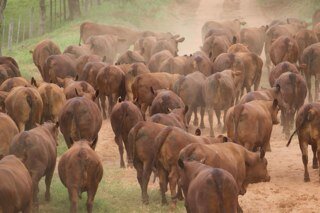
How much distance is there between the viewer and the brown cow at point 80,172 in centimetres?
1309

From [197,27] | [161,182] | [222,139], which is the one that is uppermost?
[222,139]

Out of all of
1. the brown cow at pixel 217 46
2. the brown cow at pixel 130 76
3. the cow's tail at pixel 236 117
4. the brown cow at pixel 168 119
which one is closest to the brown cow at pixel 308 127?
the cow's tail at pixel 236 117

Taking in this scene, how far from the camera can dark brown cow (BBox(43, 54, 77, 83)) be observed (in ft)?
79.8

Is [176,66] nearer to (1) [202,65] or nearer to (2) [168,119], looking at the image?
(1) [202,65]

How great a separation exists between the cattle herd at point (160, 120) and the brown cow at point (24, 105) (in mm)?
26

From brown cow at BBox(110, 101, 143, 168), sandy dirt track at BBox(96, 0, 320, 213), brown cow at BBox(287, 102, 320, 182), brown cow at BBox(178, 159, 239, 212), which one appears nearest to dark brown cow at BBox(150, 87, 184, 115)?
brown cow at BBox(110, 101, 143, 168)

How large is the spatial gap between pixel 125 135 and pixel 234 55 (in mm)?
8673

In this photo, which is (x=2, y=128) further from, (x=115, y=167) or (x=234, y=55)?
(x=234, y=55)

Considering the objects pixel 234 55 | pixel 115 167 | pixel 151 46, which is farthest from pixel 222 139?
pixel 151 46

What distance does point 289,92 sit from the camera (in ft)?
68.4

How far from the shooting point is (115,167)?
18.4 meters

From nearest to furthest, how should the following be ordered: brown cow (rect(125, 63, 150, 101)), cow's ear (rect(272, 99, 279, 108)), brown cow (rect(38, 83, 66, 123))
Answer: cow's ear (rect(272, 99, 279, 108)), brown cow (rect(38, 83, 66, 123)), brown cow (rect(125, 63, 150, 101))

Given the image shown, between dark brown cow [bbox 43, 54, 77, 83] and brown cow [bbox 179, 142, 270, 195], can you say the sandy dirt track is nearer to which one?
brown cow [bbox 179, 142, 270, 195]

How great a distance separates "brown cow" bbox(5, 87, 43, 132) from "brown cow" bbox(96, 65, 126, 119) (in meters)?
4.75
